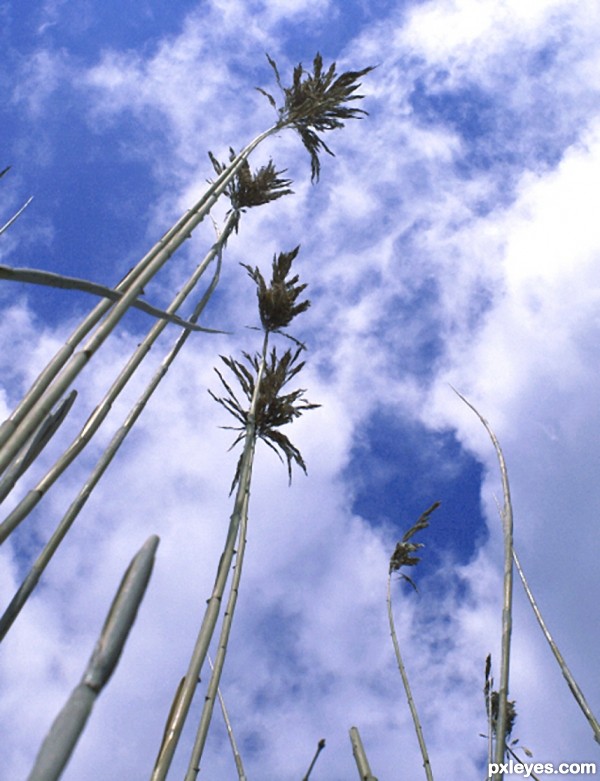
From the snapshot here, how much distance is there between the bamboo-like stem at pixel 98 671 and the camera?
0.40 meters

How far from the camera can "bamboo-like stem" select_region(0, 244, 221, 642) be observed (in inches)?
36.7

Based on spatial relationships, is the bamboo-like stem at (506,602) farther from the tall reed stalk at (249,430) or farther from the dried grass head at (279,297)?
the dried grass head at (279,297)

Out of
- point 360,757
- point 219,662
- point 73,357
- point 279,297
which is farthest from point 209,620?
point 279,297

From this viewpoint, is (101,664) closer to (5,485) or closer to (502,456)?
(5,485)

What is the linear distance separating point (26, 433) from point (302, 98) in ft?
10.6

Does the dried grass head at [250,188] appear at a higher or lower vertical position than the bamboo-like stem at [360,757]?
higher

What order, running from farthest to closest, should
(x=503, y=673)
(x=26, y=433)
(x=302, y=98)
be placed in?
1. (x=302, y=98)
2. (x=503, y=673)
3. (x=26, y=433)

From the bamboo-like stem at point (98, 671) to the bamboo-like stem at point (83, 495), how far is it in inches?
20.0

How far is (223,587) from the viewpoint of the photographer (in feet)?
5.25

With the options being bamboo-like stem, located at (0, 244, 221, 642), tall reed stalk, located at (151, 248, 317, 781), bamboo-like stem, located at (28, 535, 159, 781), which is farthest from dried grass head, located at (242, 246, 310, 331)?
bamboo-like stem, located at (28, 535, 159, 781)

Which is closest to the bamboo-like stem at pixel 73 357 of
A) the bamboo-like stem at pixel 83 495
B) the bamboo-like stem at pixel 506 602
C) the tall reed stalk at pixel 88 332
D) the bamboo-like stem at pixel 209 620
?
the tall reed stalk at pixel 88 332

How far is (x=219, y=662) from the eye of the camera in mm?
1512

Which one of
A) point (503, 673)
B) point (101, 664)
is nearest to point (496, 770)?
point (503, 673)

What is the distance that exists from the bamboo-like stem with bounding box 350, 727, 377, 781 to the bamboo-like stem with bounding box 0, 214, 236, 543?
560mm
